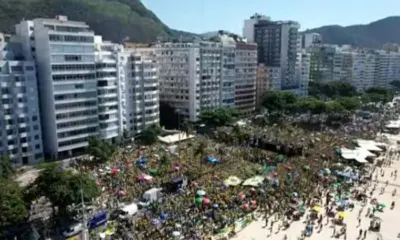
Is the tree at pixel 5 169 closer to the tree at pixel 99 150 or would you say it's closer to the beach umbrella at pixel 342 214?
the tree at pixel 99 150

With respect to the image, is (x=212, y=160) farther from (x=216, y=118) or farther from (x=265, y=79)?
(x=265, y=79)

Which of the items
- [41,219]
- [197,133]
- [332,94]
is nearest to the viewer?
[41,219]

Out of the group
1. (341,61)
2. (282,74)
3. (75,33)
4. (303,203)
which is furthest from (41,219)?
(341,61)

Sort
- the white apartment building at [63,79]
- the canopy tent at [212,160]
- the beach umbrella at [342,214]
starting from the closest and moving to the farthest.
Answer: the beach umbrella at [342,214] < the canopy tent at [212,160] < the white apartment building at [63,79]

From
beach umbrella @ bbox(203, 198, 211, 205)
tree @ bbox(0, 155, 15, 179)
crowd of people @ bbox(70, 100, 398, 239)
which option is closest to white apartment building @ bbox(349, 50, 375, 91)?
crowd of people @ bbox(70, 100, 398, 239)

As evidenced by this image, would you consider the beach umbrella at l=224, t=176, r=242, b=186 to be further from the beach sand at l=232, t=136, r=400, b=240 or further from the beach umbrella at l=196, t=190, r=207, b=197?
the beach sand at l=232, t=136, r=400, b=240


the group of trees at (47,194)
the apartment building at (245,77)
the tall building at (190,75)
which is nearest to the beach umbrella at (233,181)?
the group of trees at (47,194)

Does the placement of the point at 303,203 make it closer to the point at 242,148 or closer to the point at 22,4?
the point at 242,148
